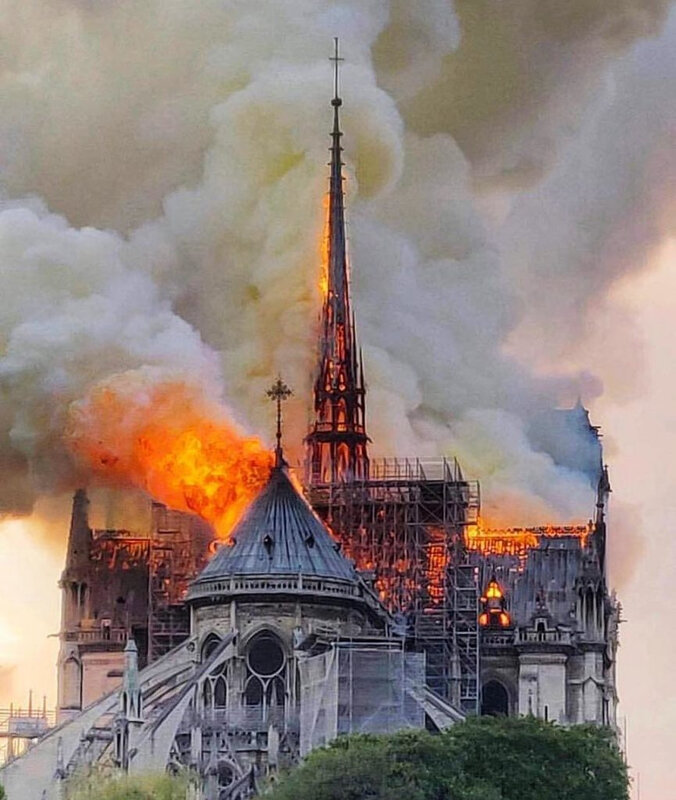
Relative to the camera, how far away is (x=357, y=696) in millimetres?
134250

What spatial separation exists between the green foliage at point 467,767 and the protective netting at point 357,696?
30.8 feet

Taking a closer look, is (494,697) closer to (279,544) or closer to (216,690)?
(279,544)

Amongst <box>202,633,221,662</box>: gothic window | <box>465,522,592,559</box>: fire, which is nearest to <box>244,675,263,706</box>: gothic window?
<box>202,633,221,662</box>: gothic window

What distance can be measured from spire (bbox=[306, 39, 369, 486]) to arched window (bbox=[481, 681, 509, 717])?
1304 centimetres

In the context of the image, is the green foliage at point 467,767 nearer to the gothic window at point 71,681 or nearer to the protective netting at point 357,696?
the protective netting at point 357,696

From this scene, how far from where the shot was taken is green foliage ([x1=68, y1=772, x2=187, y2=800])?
125 metres

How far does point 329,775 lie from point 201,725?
20.5m

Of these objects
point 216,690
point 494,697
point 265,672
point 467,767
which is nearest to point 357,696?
point 265,672

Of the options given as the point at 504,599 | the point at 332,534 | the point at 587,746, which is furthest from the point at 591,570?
the point at 587,746

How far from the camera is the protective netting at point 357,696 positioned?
439 ft

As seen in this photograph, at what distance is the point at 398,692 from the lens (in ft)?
444

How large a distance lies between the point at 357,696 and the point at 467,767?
15908 millimetres

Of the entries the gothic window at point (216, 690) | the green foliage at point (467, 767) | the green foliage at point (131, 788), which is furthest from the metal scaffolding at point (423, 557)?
the green foliage at point (467, 767)

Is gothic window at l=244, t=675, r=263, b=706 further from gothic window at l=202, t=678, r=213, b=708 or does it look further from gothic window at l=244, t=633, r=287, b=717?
gothic window at l=202, t=678, r=213, b=708
